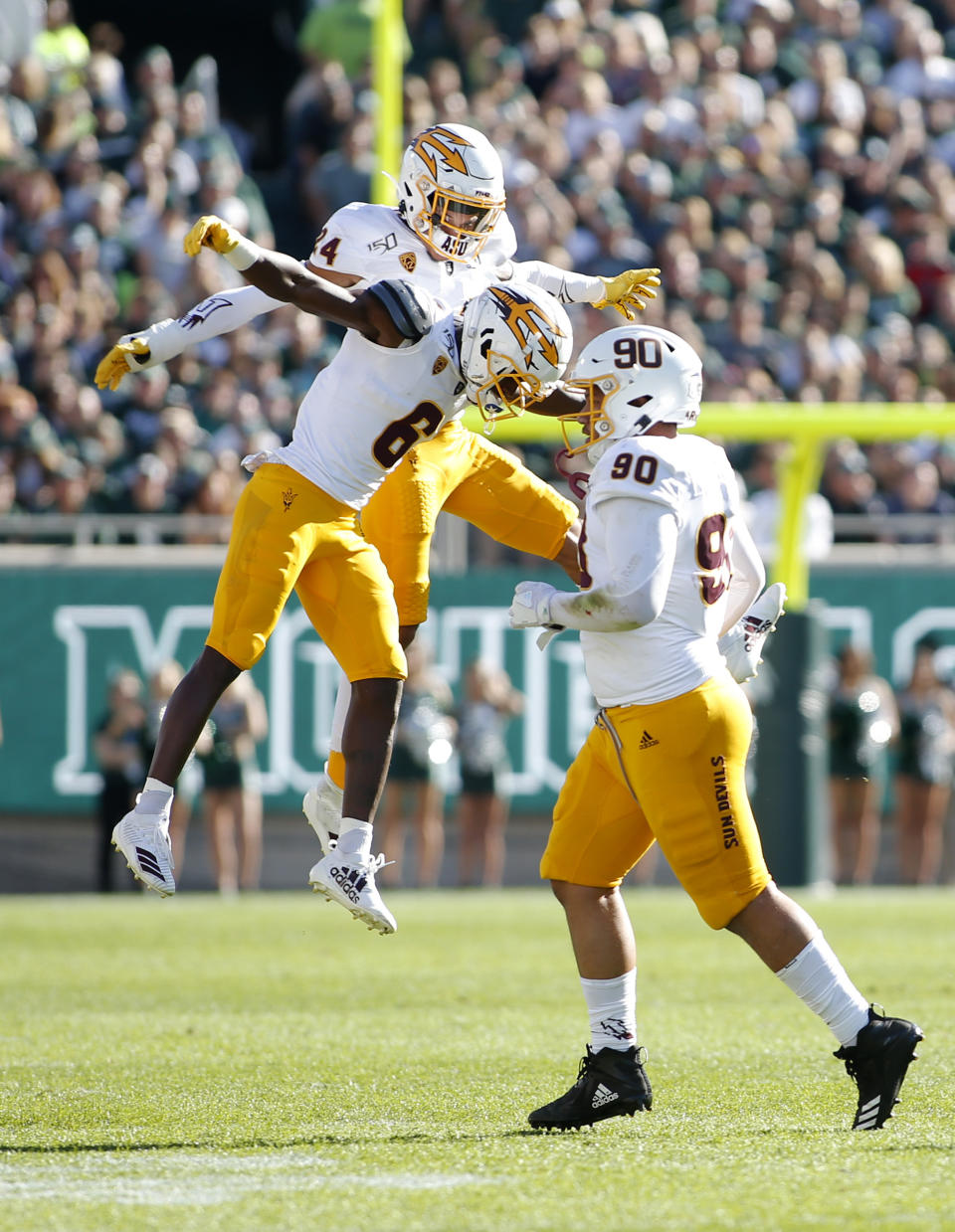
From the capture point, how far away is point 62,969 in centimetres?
830

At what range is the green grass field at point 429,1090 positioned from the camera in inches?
142

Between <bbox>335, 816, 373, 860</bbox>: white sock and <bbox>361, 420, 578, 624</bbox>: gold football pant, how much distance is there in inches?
30.0

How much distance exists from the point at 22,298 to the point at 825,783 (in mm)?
6204

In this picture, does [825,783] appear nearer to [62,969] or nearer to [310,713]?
[310,713]

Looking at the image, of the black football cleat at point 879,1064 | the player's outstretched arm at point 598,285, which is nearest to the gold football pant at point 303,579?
the player's outstretched arm at point 598,285

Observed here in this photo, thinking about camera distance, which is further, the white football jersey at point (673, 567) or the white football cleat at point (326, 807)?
the white football cleat at point (326, 807)

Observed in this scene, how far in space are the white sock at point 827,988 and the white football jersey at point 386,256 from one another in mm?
2186

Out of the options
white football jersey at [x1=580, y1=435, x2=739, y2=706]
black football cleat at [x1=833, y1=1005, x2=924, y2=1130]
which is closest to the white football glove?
white football jersey at [x1=580, y1=435, x2=739, y2=706]

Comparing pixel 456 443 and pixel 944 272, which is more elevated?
pixel 944 272

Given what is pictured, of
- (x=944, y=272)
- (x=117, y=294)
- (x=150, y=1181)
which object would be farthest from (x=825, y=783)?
(x=150, y=1181)

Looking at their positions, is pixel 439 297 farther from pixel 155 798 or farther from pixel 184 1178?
pixel 184 1178

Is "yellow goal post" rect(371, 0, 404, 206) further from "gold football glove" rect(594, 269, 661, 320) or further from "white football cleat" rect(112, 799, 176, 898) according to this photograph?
"white football cleat" rect(112, 799, 176, 898)

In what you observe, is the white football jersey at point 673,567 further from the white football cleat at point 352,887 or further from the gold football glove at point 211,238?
the gold football glove at point 211,238

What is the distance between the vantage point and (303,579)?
548 centimetres
